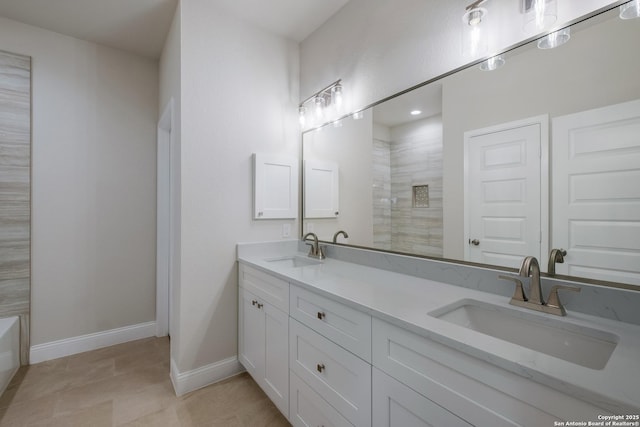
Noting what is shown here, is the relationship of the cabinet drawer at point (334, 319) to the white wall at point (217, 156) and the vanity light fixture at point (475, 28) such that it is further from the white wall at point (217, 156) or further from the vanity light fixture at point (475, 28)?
the vanity light fixture at point (475, 28)

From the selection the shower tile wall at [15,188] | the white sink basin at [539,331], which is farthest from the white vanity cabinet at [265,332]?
the shower tile wall at [15,188]

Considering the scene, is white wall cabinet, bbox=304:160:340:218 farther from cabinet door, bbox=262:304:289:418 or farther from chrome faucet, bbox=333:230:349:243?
cabinet door, bbox=262:304:289:418

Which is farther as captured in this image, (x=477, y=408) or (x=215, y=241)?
(x=215, y=241)

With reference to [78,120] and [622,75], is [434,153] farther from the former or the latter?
[78,120]

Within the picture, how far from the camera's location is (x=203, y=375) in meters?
2.02

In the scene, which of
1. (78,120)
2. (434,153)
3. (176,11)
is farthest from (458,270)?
(78,120)

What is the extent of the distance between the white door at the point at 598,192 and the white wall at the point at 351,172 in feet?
3.40

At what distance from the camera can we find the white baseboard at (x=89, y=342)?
2.33m

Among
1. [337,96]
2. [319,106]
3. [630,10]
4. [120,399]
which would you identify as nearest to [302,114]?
[319,106]

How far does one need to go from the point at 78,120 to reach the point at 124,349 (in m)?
2.08

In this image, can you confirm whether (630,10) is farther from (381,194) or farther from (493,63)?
(381,194)

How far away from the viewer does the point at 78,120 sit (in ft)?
8.16

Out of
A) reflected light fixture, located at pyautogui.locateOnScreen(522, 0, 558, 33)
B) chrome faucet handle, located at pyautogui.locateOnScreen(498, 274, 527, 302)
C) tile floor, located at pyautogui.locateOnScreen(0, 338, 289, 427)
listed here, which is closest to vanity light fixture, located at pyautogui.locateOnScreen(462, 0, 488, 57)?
reflected light fixture, located at pyautogui.locateOnScreen(522, 0, 558, 33)

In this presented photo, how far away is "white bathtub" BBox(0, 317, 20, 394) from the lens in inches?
74.7
